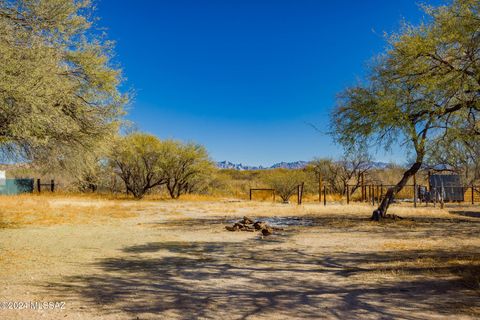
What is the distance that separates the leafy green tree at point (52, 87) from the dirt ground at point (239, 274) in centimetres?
280

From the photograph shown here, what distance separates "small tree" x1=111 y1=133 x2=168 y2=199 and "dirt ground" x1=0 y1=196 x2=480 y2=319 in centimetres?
2109

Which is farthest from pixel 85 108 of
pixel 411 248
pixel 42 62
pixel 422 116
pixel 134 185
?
pixel 134 185

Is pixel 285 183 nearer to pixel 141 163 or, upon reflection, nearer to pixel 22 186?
pixel 141 163

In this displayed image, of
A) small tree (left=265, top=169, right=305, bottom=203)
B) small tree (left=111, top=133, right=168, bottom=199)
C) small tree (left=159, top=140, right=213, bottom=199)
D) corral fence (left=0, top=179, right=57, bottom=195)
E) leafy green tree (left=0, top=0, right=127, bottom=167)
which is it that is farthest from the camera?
corral fence (left=0, top=179, right=57, bottom=195)

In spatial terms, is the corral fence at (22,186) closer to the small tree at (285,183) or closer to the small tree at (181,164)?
the small tree at (181,164)

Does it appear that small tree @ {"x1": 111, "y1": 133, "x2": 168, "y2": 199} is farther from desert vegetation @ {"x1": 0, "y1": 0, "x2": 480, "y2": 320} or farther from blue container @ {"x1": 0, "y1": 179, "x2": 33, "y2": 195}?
desert vegetation @ {"x1": 0, "y1": 0, "x2": 480, "y2": 320}

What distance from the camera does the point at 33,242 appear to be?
402 inches

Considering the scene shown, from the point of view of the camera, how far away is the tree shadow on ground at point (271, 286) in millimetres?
4832

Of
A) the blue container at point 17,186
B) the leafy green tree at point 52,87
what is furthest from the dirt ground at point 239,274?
the blue container at point 17,186

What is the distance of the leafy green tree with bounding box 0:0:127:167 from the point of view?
307 inches

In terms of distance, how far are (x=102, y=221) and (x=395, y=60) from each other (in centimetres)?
1307

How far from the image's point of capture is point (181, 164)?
35438 millimetres

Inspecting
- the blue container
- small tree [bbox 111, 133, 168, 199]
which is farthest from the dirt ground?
the blue container

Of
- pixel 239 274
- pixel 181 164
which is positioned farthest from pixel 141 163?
pixel 239 274
